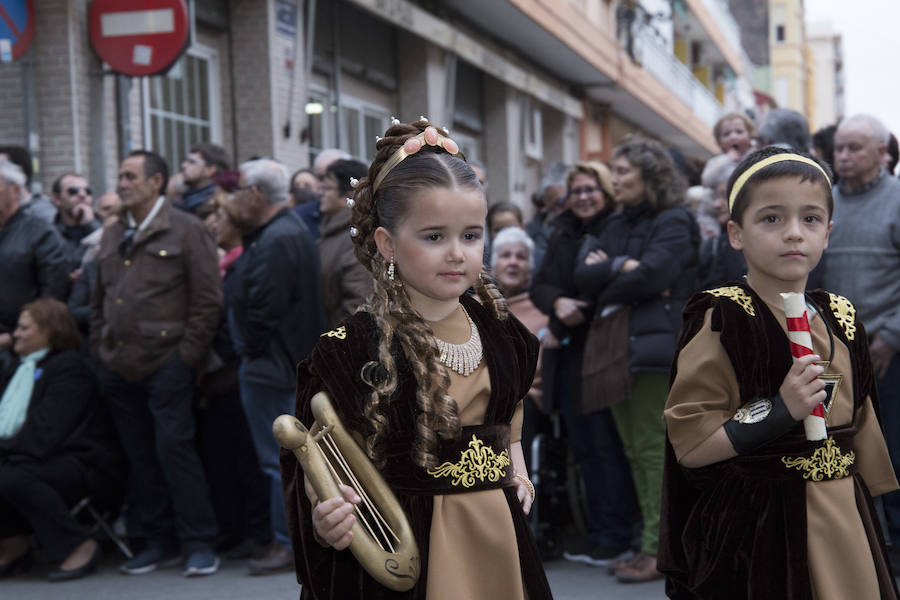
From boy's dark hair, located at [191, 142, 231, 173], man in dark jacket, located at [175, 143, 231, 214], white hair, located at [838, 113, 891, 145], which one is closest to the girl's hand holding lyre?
white hair, located at [838, 113, 891, 145]

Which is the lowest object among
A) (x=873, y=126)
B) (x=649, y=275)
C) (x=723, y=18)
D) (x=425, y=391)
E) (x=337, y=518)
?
(x=337, y=518)

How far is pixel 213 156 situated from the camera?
26.7ft

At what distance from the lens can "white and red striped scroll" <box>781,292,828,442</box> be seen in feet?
9.32

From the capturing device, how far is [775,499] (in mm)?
2959

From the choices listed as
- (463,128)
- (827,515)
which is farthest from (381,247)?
(463,128)

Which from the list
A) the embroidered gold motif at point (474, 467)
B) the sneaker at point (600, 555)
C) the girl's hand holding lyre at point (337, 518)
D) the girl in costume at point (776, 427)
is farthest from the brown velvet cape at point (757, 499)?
the sneaker at point (600, 555)

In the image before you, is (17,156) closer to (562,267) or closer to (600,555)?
(562,267)

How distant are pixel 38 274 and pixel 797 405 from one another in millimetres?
5139

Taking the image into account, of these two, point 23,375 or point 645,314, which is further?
point 23,375

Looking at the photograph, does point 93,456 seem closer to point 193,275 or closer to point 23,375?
point 23,375

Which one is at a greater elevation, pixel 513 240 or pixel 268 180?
pixel 268 180

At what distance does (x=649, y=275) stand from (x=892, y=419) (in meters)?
1.39

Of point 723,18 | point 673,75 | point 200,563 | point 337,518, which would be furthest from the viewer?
point 723,18

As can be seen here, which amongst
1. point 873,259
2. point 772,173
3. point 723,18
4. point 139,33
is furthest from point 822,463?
point 723,18
